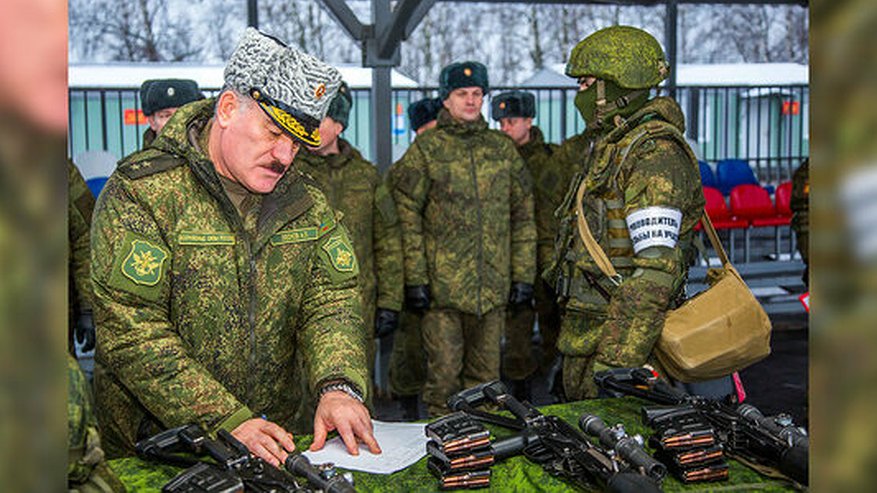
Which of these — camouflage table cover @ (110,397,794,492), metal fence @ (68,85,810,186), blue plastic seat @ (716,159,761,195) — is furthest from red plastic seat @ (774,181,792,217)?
camouflage table cover @ (110,397,794,492)

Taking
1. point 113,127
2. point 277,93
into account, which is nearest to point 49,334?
point 277,93

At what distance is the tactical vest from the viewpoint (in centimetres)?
303

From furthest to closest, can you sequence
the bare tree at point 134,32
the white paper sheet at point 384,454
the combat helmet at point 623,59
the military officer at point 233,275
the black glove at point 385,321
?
1. the bare tree at point 134,32
2. the black glove at point 385,321
3. the combat helmet at point 623,59
4. the military officer at point 233,275
5. the white paper sheet at point 384,454

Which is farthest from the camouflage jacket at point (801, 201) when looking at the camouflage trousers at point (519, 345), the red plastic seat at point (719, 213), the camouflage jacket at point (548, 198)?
the red plastic seat at point (719, 213)

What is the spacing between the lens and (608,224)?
3182mm

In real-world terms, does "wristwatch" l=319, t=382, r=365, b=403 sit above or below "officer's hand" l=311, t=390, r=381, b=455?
above

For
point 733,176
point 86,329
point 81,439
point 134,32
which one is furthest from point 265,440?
point 134,32

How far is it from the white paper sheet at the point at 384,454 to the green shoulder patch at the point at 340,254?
460mm

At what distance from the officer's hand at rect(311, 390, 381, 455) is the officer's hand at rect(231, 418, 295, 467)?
0.11 m

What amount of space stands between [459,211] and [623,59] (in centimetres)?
227

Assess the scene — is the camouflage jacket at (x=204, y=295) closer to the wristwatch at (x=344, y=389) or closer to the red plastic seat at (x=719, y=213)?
the wristwatch at (x=344, y=389)

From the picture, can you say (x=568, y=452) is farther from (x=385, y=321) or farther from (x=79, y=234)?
(x=385, y=321)

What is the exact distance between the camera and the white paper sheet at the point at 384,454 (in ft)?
7.02

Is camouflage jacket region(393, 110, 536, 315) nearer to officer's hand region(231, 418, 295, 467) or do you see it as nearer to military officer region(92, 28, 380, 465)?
military officer region(92, 28, 380, 465)
